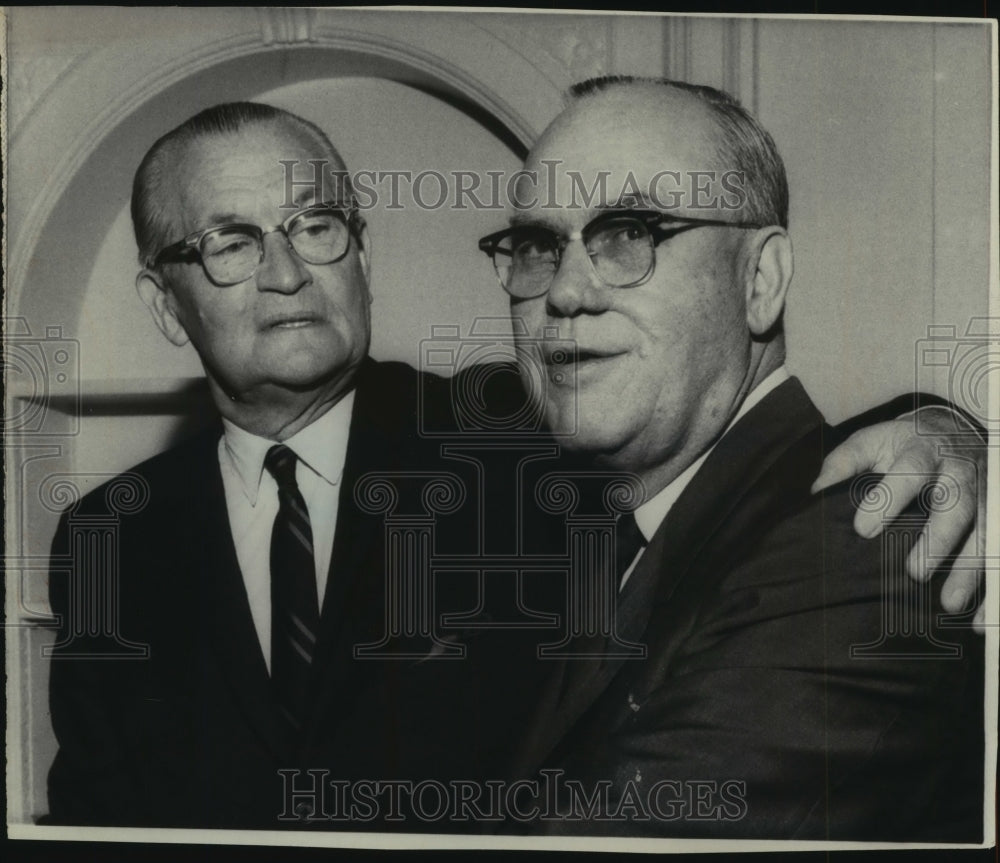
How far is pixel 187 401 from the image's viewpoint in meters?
3.70

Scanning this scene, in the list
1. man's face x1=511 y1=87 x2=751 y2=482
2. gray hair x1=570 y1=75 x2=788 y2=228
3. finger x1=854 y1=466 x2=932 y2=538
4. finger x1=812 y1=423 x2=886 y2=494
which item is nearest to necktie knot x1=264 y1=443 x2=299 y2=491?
man's face x1=511 y1=87 x2=751 y2=482

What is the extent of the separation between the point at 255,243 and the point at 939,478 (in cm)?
221

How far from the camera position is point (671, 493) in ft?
11.9

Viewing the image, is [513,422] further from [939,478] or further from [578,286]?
[939,478]

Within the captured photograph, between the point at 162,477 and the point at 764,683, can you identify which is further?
the point at 162,477

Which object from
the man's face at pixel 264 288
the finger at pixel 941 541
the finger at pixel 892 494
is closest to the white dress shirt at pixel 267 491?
the man's face at pixel 264 288

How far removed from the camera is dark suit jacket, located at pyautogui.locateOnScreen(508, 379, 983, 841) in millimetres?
3596

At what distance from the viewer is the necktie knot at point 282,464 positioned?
3686mm

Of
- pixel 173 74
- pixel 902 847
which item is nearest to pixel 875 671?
pixel 902 847

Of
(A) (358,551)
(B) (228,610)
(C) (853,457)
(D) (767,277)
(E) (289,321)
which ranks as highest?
(D) (767,277)

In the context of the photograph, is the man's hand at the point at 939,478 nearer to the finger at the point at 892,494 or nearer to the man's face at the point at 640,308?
the finger at the point at 892,494

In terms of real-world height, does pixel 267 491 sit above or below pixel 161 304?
below

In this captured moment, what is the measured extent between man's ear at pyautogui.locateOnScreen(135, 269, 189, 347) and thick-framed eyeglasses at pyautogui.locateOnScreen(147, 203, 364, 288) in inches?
5.9

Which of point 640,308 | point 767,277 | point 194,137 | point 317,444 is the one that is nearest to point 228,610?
point 317,444
